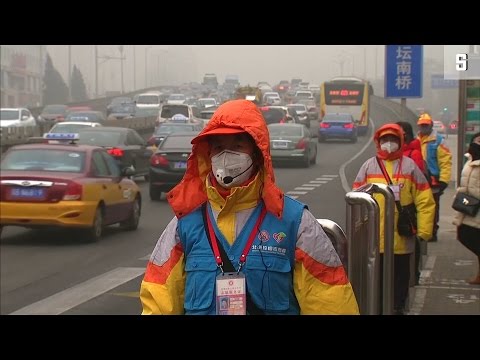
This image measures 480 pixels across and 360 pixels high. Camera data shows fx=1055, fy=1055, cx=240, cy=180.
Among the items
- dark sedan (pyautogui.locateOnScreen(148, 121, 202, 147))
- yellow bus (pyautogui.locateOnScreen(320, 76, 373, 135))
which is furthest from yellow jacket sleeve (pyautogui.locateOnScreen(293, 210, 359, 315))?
dark sedan (pyautogui.locateOnScreen(148, 121, 202, 147))

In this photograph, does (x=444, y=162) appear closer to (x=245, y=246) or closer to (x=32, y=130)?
(x=245, y=246)

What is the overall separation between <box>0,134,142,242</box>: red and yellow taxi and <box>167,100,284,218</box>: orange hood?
34.1ft

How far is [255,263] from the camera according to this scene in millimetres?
3908

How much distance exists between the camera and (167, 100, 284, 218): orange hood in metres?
3.93

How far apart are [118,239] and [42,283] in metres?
3.99

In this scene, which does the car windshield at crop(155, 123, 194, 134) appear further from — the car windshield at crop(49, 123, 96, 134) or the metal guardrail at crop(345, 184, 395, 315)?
the metal guardrail at crop(345, 184, 395, 315)

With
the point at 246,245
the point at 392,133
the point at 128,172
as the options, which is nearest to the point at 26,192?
the point at 128,172

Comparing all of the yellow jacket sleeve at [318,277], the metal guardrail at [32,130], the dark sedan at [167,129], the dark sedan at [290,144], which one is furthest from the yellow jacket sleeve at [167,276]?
the metal guardrail at [32,130]

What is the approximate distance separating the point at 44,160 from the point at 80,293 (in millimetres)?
4753

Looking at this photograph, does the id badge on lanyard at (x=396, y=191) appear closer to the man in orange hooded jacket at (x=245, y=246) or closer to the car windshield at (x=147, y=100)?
the man in orange hooded jacket at (x=245, y=246)

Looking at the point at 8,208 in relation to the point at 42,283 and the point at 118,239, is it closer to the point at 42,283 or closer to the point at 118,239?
the point at 118,239

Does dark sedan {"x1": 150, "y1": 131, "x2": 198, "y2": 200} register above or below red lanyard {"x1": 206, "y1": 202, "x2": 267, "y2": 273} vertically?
below
